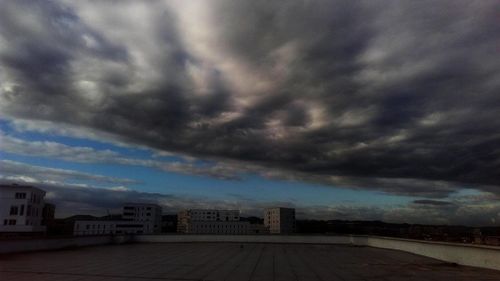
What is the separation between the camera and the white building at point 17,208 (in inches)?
3214

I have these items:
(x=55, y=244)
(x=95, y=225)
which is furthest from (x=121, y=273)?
(x=95, y=225)

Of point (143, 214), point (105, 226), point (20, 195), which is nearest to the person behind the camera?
point (20, 195)

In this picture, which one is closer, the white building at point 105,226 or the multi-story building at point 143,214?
the white building at point 105,226

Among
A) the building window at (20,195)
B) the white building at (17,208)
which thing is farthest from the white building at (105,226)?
the building window at (20,195)

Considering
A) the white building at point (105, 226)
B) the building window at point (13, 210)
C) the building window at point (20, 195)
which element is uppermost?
the building window at point (20, 195)

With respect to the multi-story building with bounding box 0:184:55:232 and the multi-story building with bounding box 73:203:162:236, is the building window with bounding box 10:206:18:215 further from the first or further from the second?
the multi-story building with bounding box 73:203:162:236

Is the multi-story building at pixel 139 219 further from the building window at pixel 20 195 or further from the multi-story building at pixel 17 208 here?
the building window at pixel 20 195

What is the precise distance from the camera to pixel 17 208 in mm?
83125

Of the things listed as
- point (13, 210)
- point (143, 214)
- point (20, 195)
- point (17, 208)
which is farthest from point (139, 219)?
point (13, 210)

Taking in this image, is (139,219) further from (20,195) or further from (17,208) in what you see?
(17,208)

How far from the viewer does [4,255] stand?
27172 mm

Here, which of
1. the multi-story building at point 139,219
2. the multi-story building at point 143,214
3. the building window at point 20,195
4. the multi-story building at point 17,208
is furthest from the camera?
the multi-story building at point 143,214

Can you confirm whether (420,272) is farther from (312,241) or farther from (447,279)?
(312,241)

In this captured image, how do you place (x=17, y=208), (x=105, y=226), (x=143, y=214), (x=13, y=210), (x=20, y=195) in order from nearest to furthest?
(x=13, y=210), (x=17, y=208), (x=20, y=195), (x=105, y=226), (x=143, y=214)
